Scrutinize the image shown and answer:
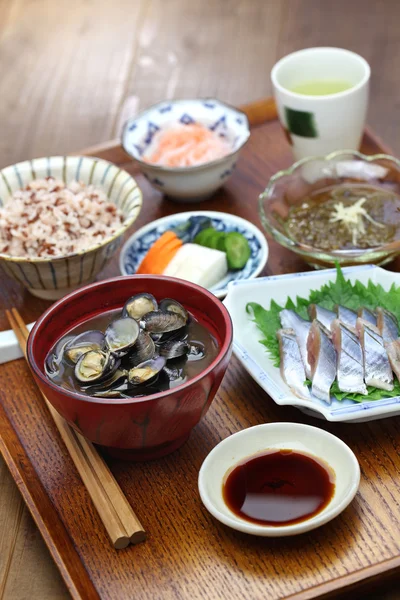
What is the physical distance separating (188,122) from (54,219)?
2.05ft

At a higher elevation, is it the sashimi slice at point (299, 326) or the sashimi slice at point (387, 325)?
the sashimi slice at point (387, 325)

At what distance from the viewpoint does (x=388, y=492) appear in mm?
1376

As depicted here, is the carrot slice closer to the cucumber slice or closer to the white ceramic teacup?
the cucumber slice

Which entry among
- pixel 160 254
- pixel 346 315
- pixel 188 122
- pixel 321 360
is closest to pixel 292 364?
pixel 321 360

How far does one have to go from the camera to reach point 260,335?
5.48 ft

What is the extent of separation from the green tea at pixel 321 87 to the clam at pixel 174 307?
1.03 m

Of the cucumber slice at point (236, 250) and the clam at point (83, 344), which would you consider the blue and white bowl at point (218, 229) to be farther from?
the clam at point (83, 344)

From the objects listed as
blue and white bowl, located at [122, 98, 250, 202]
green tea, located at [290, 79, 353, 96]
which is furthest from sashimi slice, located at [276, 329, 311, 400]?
green tea, located at [290, 79, 353, 96]

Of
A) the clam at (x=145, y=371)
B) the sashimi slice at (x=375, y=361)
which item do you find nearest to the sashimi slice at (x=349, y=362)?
the sashimi slice at (x=375, y=361)

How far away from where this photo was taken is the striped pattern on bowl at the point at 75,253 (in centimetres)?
179

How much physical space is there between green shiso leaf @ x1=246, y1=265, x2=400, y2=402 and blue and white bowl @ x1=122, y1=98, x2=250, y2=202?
1.75ft

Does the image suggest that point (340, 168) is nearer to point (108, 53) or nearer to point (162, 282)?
point (162, 282)

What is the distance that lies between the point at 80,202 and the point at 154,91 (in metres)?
1.32

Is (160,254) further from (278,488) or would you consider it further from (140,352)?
(278,488)
